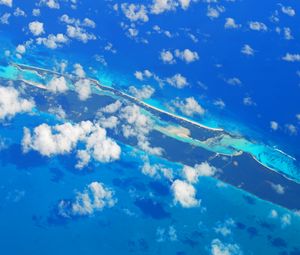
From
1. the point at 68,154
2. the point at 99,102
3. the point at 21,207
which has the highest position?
the point at 99,102

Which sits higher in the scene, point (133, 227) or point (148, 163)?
point (148, 163)

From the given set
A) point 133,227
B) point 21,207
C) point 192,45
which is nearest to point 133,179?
point 133,227

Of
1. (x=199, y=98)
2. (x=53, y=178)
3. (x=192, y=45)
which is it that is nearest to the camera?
(x=53, y=178)

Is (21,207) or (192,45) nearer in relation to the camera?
(21,207)

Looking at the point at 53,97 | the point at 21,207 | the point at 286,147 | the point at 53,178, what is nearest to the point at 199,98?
the point at 286,147

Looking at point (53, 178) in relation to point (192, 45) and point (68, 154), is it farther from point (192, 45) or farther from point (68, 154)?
point (192, 45)

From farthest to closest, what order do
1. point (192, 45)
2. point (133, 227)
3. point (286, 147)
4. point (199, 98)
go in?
point (192, 45), point (199, 98), point (286, 147), point (133, 227)
